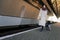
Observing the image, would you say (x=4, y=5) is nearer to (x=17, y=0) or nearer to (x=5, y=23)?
(x=5, y=23)

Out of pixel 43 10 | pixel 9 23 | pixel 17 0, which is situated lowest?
pixel 9 23

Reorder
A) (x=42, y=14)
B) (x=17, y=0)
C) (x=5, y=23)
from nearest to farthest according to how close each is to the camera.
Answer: (x=5, y=23)
(x=42, y=14)
(x=17, y=0)

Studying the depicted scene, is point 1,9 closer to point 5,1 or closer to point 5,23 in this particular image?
point 5,1

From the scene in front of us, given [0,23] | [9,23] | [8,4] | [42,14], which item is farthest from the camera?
[8,4]

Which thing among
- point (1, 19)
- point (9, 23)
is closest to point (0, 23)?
point (1, 19)

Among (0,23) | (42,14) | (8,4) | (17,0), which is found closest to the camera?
(0,23)

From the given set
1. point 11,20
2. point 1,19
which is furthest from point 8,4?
point 1,19

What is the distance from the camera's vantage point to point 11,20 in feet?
37.7

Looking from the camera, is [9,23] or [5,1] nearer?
[9,23]

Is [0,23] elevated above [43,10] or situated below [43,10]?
below

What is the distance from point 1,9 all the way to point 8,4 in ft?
4.63

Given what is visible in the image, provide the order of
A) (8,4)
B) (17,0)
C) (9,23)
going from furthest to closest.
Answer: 1. (17,0)
2. (8,4)
3. (9,23)

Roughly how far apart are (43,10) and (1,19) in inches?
136

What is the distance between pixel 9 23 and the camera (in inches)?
434
